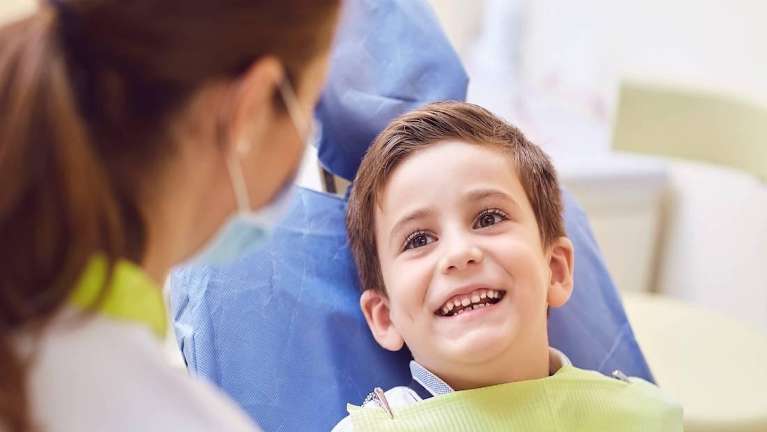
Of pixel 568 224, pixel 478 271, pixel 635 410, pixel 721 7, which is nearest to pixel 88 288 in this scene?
pixel 478 271

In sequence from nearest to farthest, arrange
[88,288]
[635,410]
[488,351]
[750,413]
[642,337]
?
[88,288] < [488,351] < [635,410] < [750,413] < [642,337]

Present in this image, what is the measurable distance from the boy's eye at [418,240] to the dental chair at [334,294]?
7.1 inches

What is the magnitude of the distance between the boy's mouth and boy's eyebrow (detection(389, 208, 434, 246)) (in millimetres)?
117

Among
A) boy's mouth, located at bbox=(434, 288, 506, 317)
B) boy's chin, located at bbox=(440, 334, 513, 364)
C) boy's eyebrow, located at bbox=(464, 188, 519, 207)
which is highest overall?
boy's eyebrow, located at bbox=(464, 188, 519, 207)

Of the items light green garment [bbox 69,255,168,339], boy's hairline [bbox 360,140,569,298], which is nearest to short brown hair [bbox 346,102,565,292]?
boy's hairline [bbox 360,140,569,298]

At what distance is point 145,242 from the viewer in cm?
80

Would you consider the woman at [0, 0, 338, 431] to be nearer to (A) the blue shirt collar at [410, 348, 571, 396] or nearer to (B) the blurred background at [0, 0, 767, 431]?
(A) the blue shirt collar at [410, 348, 571, 396]

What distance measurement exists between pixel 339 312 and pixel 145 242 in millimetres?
595

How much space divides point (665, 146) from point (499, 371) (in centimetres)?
88

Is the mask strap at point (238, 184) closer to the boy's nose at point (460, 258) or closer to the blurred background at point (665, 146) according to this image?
the boy's nose at point (460, 258)

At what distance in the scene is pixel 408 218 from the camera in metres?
1.24

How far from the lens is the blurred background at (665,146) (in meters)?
1.88

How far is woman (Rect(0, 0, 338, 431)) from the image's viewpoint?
707 mm

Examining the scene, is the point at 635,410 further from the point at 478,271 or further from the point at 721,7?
the point at 721,7
